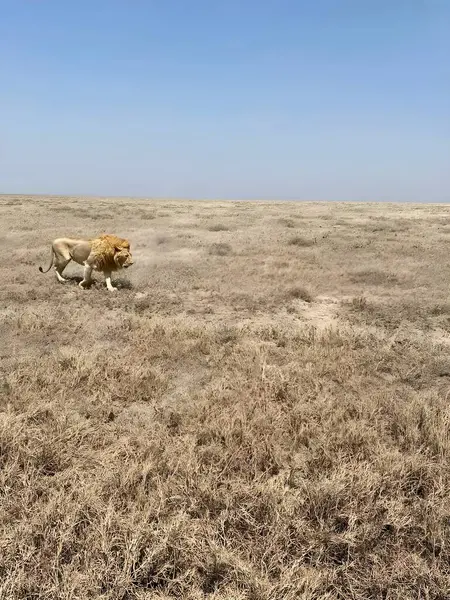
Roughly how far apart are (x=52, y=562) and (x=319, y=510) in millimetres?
1998

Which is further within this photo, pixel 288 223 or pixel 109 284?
pixel 288 223

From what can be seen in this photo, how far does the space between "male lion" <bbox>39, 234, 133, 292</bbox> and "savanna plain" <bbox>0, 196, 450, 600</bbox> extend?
0.89 metres

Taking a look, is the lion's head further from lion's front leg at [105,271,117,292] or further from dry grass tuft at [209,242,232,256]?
dry grass tuft at [209,242,232,256]

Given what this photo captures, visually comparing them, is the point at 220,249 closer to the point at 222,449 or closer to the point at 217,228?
the point at 217,228

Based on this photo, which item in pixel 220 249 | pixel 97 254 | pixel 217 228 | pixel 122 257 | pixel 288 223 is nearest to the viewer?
pixel 97 254

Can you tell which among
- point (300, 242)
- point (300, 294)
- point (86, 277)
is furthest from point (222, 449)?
point (300, 242)

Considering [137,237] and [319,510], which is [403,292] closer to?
[319,510]

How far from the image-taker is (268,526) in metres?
3.22

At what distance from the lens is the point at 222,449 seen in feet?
13.6

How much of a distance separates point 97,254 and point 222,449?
288 inches

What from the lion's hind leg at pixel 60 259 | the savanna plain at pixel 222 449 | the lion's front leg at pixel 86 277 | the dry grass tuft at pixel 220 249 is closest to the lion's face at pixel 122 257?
the lion's front leg at pixel 86 277

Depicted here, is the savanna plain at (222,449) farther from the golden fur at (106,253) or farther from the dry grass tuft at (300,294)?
the golden fur at (106,253)

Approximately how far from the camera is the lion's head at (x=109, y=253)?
407 inches

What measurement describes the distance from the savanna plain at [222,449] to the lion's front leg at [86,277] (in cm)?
75
